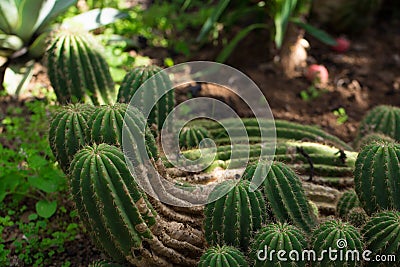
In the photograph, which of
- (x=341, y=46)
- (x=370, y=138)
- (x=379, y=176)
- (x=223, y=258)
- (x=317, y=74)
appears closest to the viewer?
(x=223, y=258)

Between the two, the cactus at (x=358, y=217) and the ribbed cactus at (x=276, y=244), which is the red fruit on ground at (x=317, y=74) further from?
the ribbed cactus at (x=276, y=244)

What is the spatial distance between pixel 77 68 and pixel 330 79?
2.37 meters

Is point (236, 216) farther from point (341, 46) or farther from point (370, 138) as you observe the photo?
point (341, 46)

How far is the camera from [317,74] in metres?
4.78

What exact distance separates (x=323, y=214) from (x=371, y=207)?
15.7 inches

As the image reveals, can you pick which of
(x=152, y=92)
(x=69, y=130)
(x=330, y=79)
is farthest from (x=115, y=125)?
(x=330, y=79)

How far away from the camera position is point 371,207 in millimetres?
2615

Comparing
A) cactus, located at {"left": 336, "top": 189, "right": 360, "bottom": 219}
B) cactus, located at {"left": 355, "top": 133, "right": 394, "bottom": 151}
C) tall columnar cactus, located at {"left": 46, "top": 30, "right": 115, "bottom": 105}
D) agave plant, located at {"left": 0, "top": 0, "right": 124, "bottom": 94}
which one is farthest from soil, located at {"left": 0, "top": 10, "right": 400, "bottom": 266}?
cactus, located at {"left": 336, "top": 189, "right": 360, "bottom": 219}

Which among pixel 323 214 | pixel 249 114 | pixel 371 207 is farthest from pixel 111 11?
pixel 371 207

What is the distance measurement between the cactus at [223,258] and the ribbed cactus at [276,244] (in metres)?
0.06

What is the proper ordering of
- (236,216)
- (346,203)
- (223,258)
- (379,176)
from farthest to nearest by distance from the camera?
(346,203), (379,176), (236,216), (223,258)

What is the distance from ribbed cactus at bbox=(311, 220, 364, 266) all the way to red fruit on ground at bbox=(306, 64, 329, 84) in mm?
2576

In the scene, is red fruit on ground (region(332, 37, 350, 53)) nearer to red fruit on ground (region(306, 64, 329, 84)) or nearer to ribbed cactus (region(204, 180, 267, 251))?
red fruit on ground (region(306, 64, 329, 84))

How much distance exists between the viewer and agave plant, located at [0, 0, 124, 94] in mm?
4035
